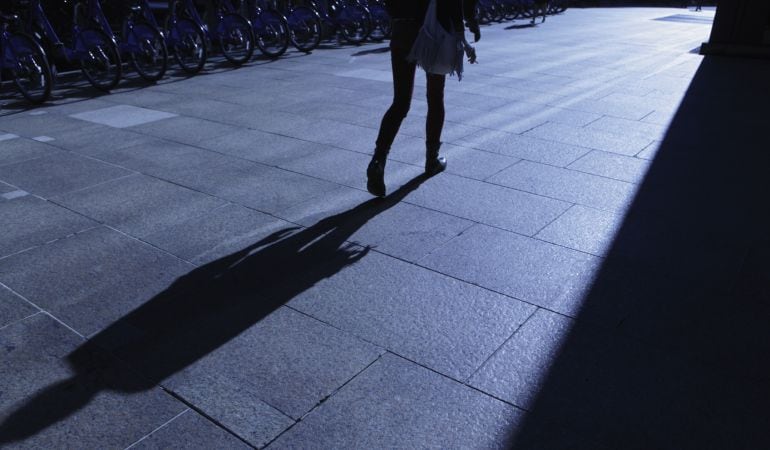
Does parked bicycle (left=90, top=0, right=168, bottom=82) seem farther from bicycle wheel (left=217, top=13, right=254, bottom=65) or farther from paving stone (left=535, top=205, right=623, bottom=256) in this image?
paving stone (left=535, top=205, right=623, bottom=256)

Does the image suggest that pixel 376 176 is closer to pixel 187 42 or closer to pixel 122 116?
pixel 122 116

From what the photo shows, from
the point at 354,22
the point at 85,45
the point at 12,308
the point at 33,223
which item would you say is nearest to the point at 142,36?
the point at 85,45

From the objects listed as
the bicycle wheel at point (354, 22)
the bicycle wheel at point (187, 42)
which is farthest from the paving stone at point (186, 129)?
the bicycle wheel at point (354, 22)

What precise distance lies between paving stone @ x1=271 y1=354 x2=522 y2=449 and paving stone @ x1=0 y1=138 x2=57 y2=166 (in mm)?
4452

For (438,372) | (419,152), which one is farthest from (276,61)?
(438,372)

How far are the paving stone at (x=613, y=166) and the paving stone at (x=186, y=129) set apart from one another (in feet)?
11.3

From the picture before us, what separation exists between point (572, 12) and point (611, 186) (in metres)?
20.6

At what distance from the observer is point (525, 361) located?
9.23ft

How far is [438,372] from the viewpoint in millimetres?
2746

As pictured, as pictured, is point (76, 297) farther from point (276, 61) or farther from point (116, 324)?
point (276, 61)

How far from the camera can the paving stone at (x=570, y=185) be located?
466 cm

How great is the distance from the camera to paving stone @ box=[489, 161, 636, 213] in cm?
466

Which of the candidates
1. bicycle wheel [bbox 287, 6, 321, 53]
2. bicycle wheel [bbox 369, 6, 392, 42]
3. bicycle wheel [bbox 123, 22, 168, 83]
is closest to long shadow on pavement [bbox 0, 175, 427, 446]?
bicycle wheel [bbox 123, 22, 168, 83]

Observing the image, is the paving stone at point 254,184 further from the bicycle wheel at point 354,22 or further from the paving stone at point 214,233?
the bicycle wheel at point 354,22
